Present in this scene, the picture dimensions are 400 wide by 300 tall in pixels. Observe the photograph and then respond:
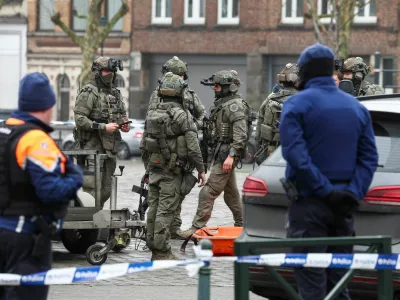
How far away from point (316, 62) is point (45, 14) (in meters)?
46.8

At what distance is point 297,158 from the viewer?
22.6 ft

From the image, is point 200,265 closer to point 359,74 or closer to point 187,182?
point 187,182

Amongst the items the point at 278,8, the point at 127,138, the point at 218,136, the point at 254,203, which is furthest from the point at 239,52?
the point at 254,203

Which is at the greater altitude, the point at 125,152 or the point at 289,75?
the point at 289,75

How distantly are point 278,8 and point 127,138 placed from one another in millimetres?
12338

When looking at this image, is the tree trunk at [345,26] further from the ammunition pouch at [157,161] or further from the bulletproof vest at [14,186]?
the bulletproof vest at [14,186]

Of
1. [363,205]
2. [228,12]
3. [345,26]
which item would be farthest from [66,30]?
[363,205]

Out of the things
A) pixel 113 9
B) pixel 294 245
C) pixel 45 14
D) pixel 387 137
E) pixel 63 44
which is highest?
→ pixel 113 9

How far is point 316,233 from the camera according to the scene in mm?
6980

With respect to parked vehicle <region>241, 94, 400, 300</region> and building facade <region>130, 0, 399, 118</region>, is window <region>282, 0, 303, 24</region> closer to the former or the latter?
building facade <region>130, 0, 399, 118</region>

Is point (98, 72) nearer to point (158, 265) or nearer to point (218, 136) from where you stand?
point (218, 136)

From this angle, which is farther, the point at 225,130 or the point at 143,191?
the point at 143,191

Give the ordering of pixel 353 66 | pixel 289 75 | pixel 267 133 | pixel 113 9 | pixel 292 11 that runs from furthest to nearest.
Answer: pixel 113 9 → pixel 292 11 → pixel 353 66 → pixel 267 133 → pixel 289 75

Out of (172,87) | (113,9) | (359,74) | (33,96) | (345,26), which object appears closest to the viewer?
(33,96)
